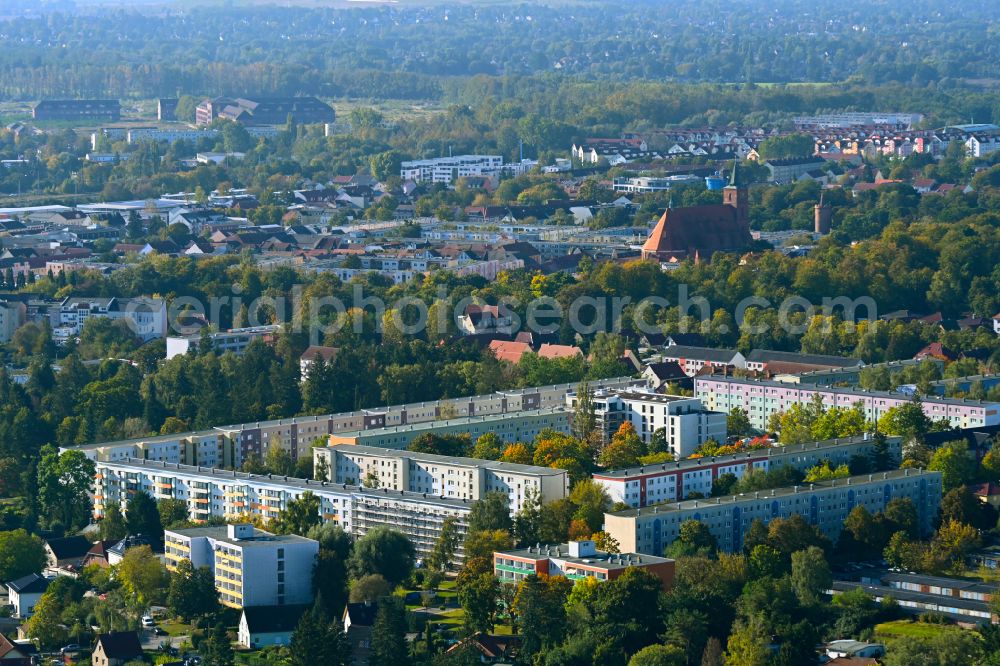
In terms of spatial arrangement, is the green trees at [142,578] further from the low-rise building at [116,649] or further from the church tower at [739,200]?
the church tower at [739,200]

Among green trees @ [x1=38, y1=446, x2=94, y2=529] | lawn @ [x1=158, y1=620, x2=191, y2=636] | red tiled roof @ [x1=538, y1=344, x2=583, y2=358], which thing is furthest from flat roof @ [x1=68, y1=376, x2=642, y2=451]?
lawn @ [x1=158, y1=620, x2=191, y2=636]

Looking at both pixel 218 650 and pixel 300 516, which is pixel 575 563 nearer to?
pixel 218 650

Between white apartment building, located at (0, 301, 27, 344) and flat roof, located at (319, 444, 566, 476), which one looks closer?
flat roof, located at (319, 444, 566, 476)

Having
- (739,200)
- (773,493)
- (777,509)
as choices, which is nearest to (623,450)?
(773,493)

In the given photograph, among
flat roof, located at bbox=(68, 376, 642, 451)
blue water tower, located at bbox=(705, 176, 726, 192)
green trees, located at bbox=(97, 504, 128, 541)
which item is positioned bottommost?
blue water tower, located at bbox=(705, 176, 726, 192)

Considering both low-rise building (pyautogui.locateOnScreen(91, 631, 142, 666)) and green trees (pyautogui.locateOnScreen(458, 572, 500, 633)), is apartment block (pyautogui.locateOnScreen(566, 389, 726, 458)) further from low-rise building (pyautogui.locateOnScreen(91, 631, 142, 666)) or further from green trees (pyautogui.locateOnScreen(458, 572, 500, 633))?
low-rise building (pyautogui.locateOnScreen(91, 631, 142, 666))

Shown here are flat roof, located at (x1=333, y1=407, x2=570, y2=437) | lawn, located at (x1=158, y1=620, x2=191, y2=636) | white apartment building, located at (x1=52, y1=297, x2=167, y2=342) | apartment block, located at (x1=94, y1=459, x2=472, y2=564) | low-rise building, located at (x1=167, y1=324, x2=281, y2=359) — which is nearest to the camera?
lawn, located at (x1=158, y1=620, x2=191, y2=636)

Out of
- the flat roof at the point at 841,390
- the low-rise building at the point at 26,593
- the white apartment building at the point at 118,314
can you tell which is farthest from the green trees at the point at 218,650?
the white apartment building at the point at 118,314
